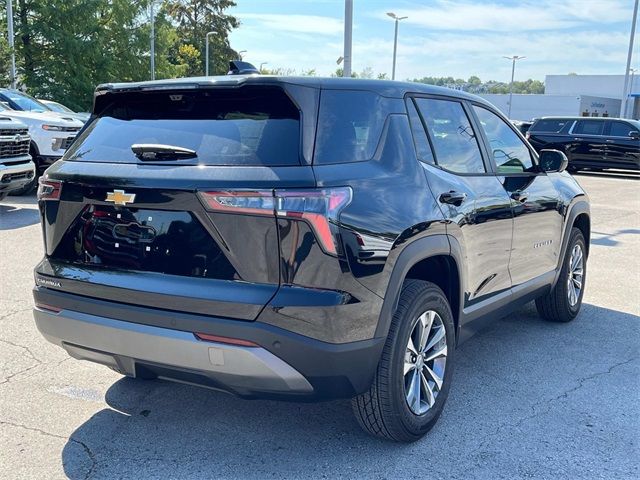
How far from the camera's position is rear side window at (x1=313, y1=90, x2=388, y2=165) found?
282cm

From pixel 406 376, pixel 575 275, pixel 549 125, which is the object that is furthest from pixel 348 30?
pixel 406 376

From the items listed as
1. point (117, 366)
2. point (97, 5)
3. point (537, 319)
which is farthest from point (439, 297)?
point (97, 5)

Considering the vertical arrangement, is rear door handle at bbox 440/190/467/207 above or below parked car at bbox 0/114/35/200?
above

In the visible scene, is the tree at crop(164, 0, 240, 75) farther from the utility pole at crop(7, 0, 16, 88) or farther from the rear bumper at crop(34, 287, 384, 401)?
the rear bumper at crop(34, 287, 384, 401)

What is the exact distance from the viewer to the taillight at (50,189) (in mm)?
3129

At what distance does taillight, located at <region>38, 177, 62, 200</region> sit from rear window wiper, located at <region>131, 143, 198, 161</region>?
1.56 ft

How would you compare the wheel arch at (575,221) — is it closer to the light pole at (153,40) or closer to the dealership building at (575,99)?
the light pole at (153,40)

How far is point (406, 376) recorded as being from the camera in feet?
10.5

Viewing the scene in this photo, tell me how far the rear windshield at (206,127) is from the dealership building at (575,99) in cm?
6123

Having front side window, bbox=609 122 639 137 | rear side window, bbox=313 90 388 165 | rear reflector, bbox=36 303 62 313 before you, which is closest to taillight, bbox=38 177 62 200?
rear reflector, bbox=36 303 62 313

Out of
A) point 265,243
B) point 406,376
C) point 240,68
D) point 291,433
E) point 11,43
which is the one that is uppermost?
point 11,43

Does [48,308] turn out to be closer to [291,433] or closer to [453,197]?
[291,433]

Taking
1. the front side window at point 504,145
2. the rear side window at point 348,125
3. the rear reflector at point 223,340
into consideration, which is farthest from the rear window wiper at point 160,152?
the front side window at point 504,145

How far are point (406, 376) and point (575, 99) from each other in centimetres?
6913
